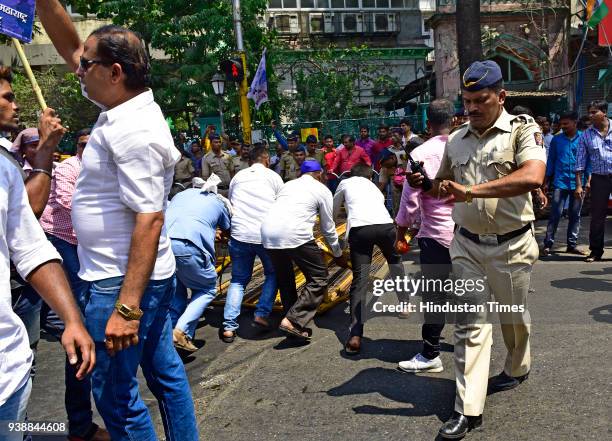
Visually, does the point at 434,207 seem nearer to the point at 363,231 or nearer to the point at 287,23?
the point at 363,231

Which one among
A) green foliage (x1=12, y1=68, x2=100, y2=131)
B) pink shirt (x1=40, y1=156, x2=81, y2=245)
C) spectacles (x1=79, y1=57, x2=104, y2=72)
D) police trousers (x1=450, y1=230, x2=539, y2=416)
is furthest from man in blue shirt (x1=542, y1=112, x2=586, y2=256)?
green foliage (x1=12, y1=68, x2=100, y2=131)

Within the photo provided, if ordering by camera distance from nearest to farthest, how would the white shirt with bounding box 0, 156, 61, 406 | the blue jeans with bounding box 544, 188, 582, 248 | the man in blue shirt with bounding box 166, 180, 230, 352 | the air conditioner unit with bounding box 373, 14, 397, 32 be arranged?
Result: the white shirt with bounding box 0, 156, 61, 406, the man in blue shirt with bounding box 166, 180, 230, 352, the blue jeans with bounding box 544, 188, 582, 248, the air conditioner unit with bounding box 373, 14, 397, 32

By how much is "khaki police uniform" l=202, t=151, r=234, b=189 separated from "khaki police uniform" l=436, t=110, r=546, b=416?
28.8ft

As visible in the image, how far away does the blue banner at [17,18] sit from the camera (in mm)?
3457

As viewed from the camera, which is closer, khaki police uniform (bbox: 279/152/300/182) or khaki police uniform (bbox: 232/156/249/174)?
khaki police uniform (bbox: 279/152/300/182)

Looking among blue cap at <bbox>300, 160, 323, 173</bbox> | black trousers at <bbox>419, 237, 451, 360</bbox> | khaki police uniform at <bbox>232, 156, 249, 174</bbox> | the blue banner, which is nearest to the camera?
the blue banner

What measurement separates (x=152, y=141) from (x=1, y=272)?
78 cm

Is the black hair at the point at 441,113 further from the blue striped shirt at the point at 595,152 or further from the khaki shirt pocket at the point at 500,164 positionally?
the blue striped shirt at the point at 595,152

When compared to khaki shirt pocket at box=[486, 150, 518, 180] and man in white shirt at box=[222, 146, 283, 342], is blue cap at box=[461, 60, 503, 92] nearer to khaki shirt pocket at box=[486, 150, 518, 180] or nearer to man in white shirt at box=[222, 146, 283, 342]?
khaki shirt pocket at box=[486, 150, 518, 180]

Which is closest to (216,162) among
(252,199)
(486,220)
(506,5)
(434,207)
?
(252,199)

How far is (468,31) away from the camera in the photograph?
29.0 ft

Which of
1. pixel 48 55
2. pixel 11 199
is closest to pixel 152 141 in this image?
pixel 11 199

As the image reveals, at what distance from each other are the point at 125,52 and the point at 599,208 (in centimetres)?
656

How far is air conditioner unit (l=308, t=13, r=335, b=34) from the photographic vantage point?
28.6 metres
